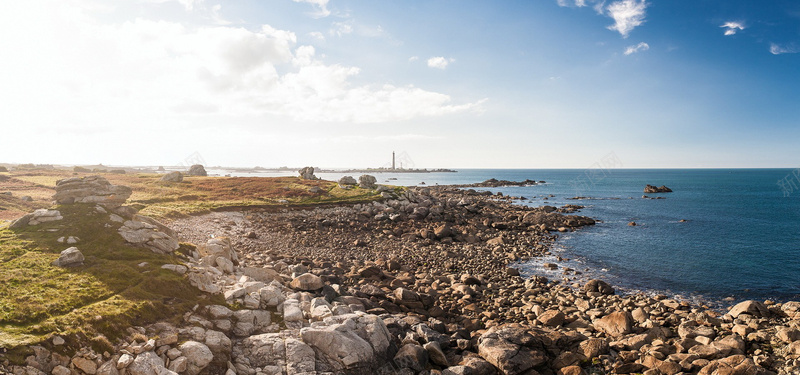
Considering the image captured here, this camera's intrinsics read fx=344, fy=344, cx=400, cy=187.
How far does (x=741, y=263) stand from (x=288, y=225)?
4711 cm

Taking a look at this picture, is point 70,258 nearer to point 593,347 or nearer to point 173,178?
point 593,347

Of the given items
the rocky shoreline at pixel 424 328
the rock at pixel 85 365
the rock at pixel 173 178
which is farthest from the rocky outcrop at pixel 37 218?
the rock at pixel 173 178

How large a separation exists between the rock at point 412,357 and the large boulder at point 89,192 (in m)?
17.6

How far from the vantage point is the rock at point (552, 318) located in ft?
60.8

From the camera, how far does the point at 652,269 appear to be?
31625 mm

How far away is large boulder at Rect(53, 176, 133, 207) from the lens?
1927 cm

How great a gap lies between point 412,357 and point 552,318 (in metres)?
9.44

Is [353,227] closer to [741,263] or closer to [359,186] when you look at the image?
[359,186]

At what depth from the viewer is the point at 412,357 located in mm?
13312

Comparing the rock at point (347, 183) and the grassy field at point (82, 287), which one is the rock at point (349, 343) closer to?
the grassy field at point (82, 287)

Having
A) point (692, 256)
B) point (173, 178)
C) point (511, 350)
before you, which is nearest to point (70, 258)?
point (511, 350)

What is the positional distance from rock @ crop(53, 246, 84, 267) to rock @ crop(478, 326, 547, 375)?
17.3 metres

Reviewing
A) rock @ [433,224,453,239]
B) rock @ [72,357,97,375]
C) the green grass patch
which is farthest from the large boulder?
rock @ [433,224,453,239]

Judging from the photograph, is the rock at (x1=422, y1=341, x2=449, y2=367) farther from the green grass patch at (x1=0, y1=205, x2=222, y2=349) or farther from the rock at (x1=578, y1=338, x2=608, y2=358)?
the green grass patch at (x1=0, y1=205, x2=222, y2=349)
